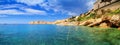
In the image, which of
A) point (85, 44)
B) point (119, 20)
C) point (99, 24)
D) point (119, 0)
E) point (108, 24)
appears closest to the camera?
point (85, 44)

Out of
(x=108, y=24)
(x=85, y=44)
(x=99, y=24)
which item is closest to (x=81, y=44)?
(x=85, y=44)

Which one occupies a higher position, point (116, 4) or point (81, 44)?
point (116, 4)

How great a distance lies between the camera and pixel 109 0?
413 ft

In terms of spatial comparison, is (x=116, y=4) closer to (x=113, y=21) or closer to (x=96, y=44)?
(x=113, y=21)

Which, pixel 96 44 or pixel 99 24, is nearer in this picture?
pixel 96 44

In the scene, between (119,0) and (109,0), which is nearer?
(119,0)

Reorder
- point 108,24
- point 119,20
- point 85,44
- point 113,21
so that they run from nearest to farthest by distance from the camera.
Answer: point 85,44 → point 119,20 → point 113,21 → point 108,24

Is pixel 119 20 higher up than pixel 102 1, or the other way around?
pixel 102 1

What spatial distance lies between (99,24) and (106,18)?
19.9 feet

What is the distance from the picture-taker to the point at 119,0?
299 feet

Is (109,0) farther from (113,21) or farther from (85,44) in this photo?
(85,44)

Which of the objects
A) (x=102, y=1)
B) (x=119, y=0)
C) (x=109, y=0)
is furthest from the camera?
(x=102, y=1)

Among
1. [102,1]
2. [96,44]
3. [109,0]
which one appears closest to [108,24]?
[96,44]

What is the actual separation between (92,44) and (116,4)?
7066 centimetres
